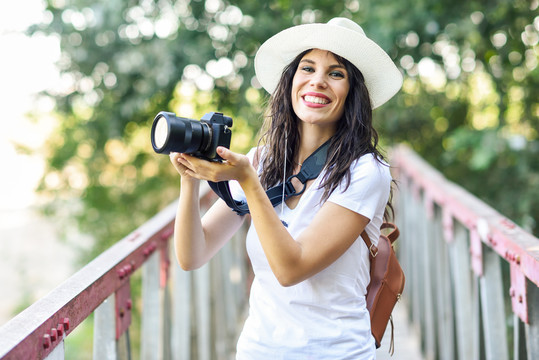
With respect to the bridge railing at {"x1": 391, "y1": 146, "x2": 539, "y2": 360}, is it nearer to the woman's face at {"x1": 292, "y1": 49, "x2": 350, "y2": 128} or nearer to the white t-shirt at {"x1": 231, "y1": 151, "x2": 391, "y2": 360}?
the white t-shirt at {"x1": 231, "y1": 151, "x2": 391, "y2": 360}

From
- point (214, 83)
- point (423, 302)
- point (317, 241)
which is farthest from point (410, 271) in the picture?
point (317, 241)

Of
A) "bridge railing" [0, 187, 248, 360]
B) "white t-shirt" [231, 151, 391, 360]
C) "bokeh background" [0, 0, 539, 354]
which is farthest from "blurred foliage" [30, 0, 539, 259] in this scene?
"white t-shirt" [231, 151, 391, 360]

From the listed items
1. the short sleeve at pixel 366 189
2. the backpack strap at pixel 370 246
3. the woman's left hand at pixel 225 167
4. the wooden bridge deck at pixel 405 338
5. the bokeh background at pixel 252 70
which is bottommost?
the wooden bridge deck at pixel 405 338

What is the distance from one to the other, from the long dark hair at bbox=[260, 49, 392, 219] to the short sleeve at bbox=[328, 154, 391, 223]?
15mm

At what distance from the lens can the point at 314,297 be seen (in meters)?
1.29

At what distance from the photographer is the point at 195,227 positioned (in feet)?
4.71

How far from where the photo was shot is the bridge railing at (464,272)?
1490mm

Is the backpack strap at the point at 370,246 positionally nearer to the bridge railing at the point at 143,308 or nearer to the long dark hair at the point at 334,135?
the long dark hair at the point at 334,135

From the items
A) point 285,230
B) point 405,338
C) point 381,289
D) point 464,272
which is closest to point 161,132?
point 285,230

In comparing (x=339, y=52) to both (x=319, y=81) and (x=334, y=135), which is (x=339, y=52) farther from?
(x=334, y=135)

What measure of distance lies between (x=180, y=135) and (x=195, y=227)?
33 cm

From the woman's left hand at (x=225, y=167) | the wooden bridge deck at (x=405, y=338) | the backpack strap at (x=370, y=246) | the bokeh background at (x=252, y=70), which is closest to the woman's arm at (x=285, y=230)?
the woman's left hand at (x=225, y=167)

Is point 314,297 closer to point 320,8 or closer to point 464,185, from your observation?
point 320,8

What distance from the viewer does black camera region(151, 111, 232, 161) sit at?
116 cm
